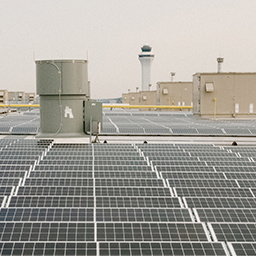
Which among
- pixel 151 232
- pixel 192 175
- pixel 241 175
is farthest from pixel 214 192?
pixel 151 232

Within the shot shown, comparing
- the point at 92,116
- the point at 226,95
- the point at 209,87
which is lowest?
the point at 92,116

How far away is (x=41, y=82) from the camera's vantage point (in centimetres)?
1638

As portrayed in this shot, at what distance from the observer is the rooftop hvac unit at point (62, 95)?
16.2 m

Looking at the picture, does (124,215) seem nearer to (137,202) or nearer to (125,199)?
(137,202)

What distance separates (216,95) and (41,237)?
37.6m

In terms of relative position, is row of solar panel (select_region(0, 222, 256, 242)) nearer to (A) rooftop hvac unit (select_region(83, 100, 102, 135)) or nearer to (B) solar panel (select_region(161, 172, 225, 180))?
(B) solar panel (select_region(161, 172, 225, 180))

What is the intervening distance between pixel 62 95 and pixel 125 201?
7.80m

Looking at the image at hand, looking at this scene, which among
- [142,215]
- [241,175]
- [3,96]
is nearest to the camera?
[142,215]

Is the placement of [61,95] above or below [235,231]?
above

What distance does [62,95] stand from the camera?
1650 cm

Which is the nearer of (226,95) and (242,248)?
(242,248)

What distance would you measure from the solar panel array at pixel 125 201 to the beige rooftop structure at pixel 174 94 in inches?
2529

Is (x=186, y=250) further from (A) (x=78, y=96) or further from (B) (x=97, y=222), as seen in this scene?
(A) (x=78, y=96)

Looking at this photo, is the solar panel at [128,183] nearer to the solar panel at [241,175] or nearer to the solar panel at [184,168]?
the solar panel at [184,168]
